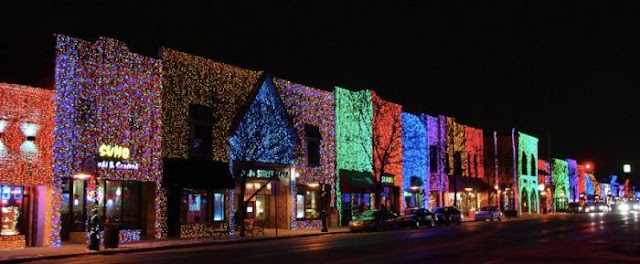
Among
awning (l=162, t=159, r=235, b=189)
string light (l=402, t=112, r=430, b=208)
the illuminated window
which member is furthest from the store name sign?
the illuminated window

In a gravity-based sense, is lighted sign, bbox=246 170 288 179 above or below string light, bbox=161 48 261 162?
below

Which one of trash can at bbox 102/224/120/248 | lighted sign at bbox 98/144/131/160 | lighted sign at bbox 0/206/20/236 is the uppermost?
lighted sign at bbox 98/144/131/160

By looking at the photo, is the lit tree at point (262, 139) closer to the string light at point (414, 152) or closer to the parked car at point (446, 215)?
the parked car at point (446, 215)

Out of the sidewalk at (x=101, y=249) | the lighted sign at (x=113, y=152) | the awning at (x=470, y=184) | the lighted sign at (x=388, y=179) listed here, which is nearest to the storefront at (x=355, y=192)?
the lighted sign at (x=388, y=179)

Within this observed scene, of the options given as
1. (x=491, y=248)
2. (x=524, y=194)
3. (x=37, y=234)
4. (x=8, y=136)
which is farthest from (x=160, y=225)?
(x=524, y=194)

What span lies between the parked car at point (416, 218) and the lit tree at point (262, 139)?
824 cm

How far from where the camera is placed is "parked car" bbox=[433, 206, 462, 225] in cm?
5152

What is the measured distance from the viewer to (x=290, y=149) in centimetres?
4378

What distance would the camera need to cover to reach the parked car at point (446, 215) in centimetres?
5152

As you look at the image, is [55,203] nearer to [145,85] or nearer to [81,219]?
[81,219]

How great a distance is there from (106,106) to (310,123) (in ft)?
54.1

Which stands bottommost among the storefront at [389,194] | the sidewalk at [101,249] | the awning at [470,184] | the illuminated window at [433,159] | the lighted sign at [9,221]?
the sidewalk at [101,249]

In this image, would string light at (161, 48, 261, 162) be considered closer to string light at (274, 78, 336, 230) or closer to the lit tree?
the lit tree

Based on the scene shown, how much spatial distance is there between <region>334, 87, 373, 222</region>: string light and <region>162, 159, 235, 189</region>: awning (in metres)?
12.1
